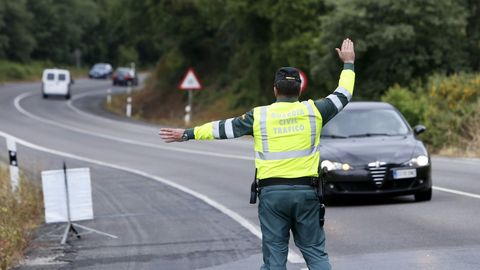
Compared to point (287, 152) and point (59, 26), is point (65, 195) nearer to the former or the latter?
point (287, 152)

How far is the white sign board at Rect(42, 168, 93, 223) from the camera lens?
39.7 ft

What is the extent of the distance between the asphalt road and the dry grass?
0.34 meters

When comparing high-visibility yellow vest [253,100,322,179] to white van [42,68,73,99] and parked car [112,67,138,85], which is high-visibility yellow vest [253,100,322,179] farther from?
parked car [112,67,138,85]

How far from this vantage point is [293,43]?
3794 centimetres

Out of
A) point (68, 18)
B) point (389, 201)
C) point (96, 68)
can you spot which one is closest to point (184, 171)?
point (389, 201)

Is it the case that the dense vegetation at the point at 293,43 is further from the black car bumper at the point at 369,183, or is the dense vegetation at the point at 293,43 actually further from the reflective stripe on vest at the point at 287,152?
the reflective stripe on vest at the point at 287,152

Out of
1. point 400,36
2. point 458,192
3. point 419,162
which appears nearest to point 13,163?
point 419,162

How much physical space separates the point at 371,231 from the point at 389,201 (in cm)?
317

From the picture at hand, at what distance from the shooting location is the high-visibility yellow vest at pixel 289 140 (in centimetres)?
656

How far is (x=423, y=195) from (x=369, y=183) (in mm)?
997

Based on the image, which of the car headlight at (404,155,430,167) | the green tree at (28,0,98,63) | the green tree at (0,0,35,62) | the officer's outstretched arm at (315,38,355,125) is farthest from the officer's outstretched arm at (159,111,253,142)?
the green tree at (28,0,98,63)

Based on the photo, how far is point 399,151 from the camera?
13.9 m

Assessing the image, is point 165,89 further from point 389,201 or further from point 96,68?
point 389,201

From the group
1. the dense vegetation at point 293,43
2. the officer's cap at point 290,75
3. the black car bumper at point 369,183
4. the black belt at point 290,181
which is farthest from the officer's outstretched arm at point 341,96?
the dense vegetation at point 293,43
